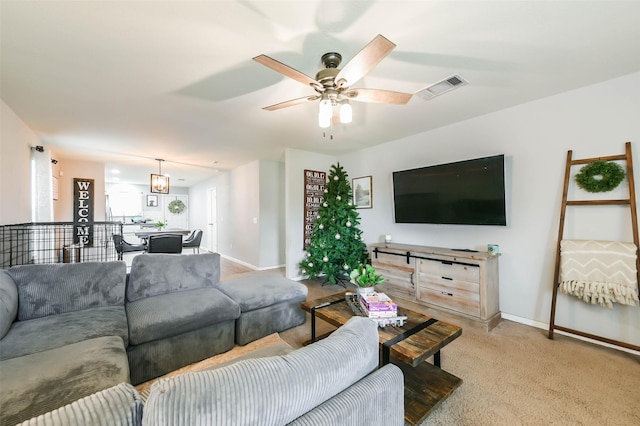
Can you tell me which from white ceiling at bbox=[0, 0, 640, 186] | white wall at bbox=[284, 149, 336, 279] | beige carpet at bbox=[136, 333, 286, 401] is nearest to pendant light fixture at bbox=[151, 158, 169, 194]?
white ceiling at bbox=[0, 0, 640, 186]

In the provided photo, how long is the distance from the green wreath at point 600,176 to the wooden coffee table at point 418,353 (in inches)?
79.7

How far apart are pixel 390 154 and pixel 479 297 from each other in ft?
8.04

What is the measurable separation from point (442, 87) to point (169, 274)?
10.5ft

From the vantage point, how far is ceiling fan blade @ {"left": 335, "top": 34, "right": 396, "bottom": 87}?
131 cm

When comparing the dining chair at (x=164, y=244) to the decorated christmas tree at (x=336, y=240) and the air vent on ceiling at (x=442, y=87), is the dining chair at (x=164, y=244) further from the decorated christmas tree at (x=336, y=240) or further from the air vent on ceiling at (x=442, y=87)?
the air vent on ceiling at (x=442, y=87)

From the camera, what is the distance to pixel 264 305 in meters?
2.54

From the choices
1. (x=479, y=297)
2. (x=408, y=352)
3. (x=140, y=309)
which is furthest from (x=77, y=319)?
(x=479, y=297)

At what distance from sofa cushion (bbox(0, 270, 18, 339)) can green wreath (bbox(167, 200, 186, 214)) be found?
8905 millimetres

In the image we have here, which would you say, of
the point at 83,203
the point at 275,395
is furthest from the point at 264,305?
the point at 83,203

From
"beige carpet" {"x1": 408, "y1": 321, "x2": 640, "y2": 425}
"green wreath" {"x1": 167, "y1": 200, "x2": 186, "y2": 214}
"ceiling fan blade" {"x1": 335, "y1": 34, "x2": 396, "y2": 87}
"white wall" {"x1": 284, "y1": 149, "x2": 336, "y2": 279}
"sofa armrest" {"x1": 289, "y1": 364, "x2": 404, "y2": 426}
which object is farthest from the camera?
"green wreath" {"x1": 167, "y1": 200, "x2": 186, "y2": 214}

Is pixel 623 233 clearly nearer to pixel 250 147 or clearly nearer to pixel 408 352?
pixel 408 352

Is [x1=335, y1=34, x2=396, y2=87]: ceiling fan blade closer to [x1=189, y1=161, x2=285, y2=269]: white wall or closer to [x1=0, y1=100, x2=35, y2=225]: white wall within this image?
[x1=0, y1=100, x2=35, y2=225]: white wall

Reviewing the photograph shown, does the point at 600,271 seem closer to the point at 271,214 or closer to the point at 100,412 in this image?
the point at 100,412

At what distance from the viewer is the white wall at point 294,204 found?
4551 millimetres
